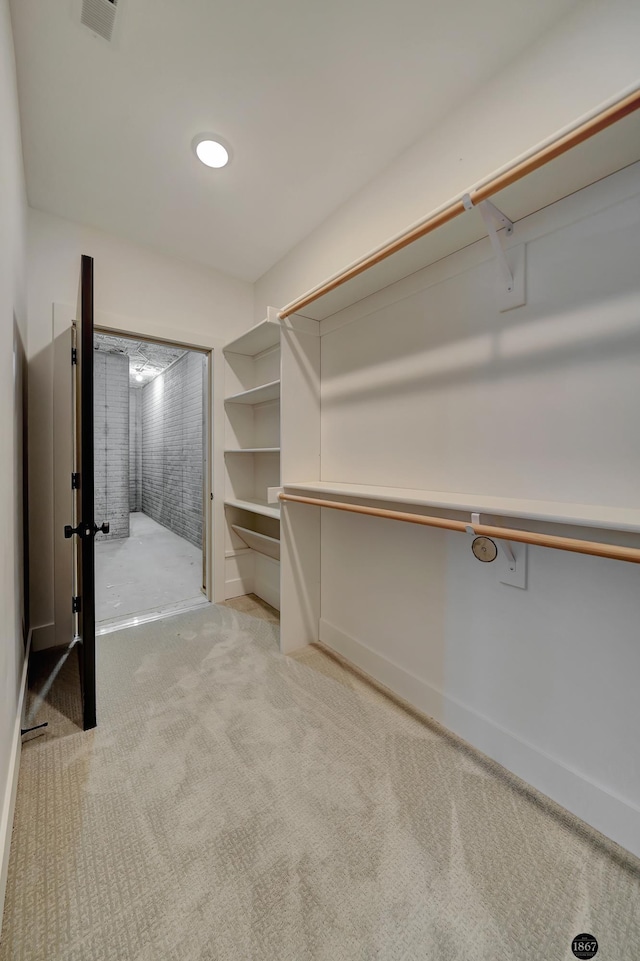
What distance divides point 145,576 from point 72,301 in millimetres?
2576

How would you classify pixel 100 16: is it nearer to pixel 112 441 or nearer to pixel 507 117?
pixel 507 117

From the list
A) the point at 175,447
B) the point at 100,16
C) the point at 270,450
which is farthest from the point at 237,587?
the point at 175,447

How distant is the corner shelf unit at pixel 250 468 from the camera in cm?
285

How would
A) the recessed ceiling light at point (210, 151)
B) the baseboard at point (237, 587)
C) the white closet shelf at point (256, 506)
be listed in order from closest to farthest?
the recessed ceiling light at point (210, 151) → the white closet shelf at point (256, 506) → the baseboard at point (237, 587)

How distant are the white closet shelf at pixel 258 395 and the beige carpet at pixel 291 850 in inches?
73.9

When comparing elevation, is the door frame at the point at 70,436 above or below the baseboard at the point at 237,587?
above

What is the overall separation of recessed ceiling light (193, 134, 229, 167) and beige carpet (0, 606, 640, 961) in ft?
9.03

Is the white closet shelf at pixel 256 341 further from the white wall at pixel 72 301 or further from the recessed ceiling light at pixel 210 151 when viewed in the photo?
the recessed ceiling light at pixel 210 151

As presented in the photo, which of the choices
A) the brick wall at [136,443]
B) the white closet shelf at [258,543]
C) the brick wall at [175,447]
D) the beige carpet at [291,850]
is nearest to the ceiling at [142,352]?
the brick wall at [175,447]

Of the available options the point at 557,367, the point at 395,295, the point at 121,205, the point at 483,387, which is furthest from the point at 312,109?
the point at 557,367

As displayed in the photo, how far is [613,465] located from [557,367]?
0.37m

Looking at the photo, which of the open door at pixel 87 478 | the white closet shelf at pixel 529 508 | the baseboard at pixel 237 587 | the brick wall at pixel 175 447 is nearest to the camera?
the white closet shelf at pixel 529 508

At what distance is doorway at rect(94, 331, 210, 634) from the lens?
3564 millimetres

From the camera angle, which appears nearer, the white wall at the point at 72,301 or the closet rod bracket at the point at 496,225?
the closet rod bracket at the point at 496,225
